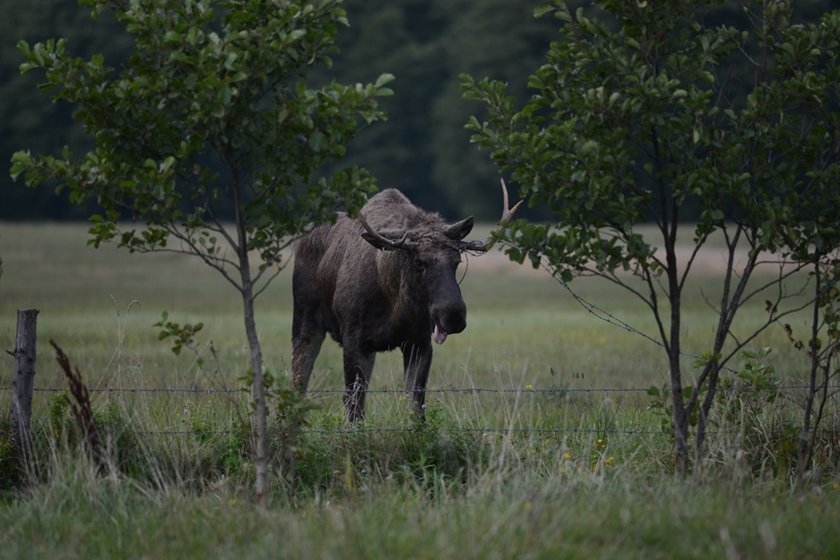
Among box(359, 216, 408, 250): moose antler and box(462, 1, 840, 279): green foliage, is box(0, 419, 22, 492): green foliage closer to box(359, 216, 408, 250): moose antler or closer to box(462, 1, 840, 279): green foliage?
Answer: box(359, 216, 408, 250): moose antler

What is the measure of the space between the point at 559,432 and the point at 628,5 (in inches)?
139

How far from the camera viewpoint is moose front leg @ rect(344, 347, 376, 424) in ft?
31.8

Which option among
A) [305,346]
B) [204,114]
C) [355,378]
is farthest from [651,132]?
[305,346]

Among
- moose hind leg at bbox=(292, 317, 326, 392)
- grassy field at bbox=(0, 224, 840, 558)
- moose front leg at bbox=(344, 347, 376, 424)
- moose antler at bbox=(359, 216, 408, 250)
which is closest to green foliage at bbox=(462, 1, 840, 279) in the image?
grassy field at bbox=(0, 224, 840, 558)

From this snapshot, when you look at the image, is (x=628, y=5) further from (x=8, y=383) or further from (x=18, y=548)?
(x=8, y=383)

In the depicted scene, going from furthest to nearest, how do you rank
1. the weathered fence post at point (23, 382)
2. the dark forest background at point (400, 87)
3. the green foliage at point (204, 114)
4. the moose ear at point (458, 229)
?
1. the dark forest background at point (400, 87)
2. the moose ear at point (458, 229)
3. the weathered fence post at point (23, 382)
4. the green foliage at point (204, 114)

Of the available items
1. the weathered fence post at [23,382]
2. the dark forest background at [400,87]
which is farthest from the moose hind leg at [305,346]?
the dark forest background at [400,87]

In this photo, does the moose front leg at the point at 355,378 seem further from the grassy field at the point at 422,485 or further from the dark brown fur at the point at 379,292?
the grassy field at the point at 422,485

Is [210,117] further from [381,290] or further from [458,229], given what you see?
[381,290]

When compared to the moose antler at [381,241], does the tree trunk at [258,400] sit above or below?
below

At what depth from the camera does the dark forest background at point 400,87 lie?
59469 millimetres

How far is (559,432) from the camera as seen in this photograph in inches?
365

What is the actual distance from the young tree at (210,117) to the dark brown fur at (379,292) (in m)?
2.25

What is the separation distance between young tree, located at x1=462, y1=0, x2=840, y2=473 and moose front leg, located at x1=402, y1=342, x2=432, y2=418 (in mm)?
2841
